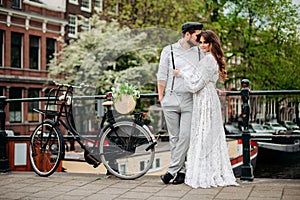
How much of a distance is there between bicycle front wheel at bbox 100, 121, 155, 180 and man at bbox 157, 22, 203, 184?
35 centimetres

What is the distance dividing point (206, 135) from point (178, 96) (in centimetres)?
52

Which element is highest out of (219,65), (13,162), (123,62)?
(123,62)

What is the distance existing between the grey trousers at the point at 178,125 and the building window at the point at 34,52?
97.0ft

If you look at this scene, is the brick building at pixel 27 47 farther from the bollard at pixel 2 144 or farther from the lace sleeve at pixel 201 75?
the lace sleeve at pixel 201 75

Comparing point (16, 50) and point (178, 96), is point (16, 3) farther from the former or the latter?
point (178, 96)

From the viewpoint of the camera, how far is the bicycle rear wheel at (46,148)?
6224 mm

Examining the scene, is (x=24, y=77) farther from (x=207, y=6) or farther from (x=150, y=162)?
(x=150, y=162)

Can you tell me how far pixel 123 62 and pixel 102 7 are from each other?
9.79 meters

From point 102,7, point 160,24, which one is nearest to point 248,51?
point 160,24

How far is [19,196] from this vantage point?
505 cm

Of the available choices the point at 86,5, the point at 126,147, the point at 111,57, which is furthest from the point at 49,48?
the point at 126,147

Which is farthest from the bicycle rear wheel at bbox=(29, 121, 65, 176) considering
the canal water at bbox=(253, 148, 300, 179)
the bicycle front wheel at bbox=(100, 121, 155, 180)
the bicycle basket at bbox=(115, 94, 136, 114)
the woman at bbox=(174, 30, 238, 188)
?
the canal water at bbox=(253, 148, 300, 179)

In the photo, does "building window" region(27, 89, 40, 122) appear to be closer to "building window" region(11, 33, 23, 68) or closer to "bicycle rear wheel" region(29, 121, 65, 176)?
"building window" region(11, 33, 23, 68)

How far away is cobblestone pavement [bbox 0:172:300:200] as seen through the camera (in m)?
4.87
